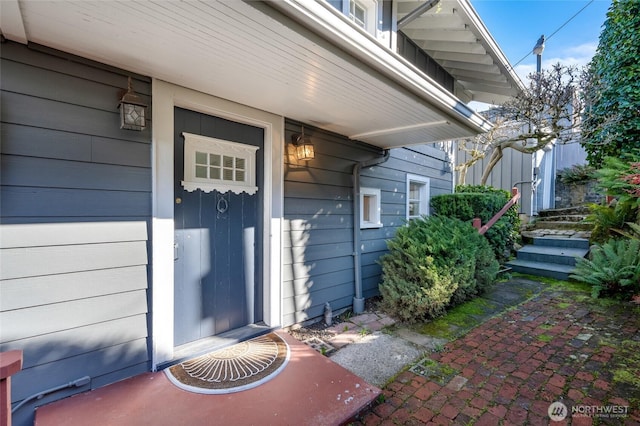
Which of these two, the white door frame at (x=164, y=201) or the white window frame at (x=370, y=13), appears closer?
the white door frame at (x=164, y=201)

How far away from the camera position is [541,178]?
8883mm

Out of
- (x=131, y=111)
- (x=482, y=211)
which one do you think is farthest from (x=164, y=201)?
(x=482, y=211)

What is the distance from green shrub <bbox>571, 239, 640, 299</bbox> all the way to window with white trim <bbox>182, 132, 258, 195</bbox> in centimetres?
498

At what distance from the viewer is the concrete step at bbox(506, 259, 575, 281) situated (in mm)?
4949

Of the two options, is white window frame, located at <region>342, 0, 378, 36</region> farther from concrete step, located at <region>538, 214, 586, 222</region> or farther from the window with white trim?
concrete step, located at <region>538, 214, 586, 222</region>

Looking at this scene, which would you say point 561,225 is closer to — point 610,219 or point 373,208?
point 610,219

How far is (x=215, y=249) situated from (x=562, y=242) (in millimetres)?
6725

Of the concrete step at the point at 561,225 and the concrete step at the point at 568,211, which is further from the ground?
the concrete step at the point at 568,211

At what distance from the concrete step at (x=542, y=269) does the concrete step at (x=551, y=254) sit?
81mm

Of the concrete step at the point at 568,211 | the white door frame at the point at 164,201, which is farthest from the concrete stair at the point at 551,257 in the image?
the white door frame at the point at 164,201

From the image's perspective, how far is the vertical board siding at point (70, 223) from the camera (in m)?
1.70

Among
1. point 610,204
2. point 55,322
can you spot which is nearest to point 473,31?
point 610,204

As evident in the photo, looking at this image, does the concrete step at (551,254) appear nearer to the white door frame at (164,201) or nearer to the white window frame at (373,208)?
the white window frame at (373,208)

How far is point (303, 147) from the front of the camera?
3.09 metres
